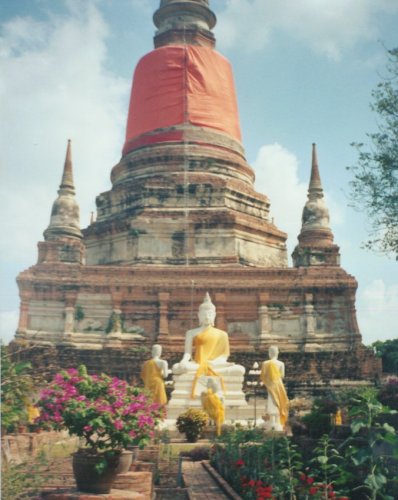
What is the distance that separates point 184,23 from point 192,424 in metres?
22.6

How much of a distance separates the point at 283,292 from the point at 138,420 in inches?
663

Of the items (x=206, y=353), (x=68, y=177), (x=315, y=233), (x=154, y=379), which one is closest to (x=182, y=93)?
(x=68, y=177)

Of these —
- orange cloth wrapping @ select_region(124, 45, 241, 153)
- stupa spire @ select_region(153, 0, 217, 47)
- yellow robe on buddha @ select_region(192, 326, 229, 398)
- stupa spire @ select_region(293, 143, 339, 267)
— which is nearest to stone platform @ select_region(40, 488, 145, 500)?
yellow robe on buddha @ select_region(192, 326, 229, 398)

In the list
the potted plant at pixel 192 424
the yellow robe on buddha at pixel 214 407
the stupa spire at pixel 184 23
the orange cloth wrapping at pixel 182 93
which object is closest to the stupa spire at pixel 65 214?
the orange cloth wrapping at pixel 182 93

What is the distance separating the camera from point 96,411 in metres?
7.05

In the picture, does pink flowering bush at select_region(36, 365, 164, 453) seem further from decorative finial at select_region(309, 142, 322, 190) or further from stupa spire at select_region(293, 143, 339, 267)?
decorative finial at select_region(309, 142, 322, 190)

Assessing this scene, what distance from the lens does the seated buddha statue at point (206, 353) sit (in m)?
18.2

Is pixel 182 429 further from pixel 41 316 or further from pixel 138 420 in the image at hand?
pixel 41 316

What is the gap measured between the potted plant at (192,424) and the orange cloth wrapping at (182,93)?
17059 mm

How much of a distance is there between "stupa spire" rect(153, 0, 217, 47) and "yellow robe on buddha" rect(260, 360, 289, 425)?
19.6 meters

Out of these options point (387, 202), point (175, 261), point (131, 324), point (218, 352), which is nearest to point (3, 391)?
point (387, 202)

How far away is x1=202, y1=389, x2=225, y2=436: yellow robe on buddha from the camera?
15.2 metres

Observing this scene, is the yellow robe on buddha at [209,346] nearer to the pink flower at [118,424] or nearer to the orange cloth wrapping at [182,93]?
the pink flower at [118,424]

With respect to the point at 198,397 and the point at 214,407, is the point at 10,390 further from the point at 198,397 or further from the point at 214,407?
the point at 198,397
